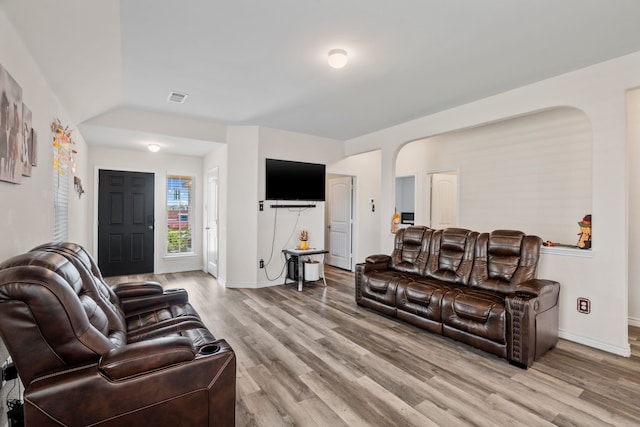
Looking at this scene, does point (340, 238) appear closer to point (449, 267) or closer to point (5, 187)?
point (449, 267)

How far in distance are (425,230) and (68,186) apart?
457 cm

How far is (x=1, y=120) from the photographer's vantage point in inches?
65.2

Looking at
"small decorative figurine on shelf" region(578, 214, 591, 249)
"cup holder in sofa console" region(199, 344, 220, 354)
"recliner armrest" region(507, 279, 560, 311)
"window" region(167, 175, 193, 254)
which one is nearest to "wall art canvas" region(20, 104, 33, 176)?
"cup holder in sofa console" region(199, 344, 220, 354)

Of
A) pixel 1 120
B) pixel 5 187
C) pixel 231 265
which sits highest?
pixel 1 120


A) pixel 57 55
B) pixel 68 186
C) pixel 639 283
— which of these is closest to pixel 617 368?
pixel 639 283

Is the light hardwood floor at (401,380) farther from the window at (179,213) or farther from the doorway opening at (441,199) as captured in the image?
the window at (179,213)

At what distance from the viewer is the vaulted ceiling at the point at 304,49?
6.79 ft

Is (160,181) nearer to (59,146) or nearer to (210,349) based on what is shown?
(59,146)

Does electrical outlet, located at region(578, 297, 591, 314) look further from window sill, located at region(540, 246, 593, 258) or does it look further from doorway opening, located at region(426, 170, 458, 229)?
doorway opening, located at region(426, 170, 458, 229)

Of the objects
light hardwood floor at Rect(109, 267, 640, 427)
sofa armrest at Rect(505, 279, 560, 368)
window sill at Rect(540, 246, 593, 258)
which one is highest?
window sill at Rect(540, 246, 593, 258)

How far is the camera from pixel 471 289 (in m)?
3.24

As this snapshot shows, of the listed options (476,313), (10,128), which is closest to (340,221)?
(476,313)

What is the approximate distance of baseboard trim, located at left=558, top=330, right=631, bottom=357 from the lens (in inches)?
107

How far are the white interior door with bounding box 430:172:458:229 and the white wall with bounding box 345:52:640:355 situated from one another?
103 inches
